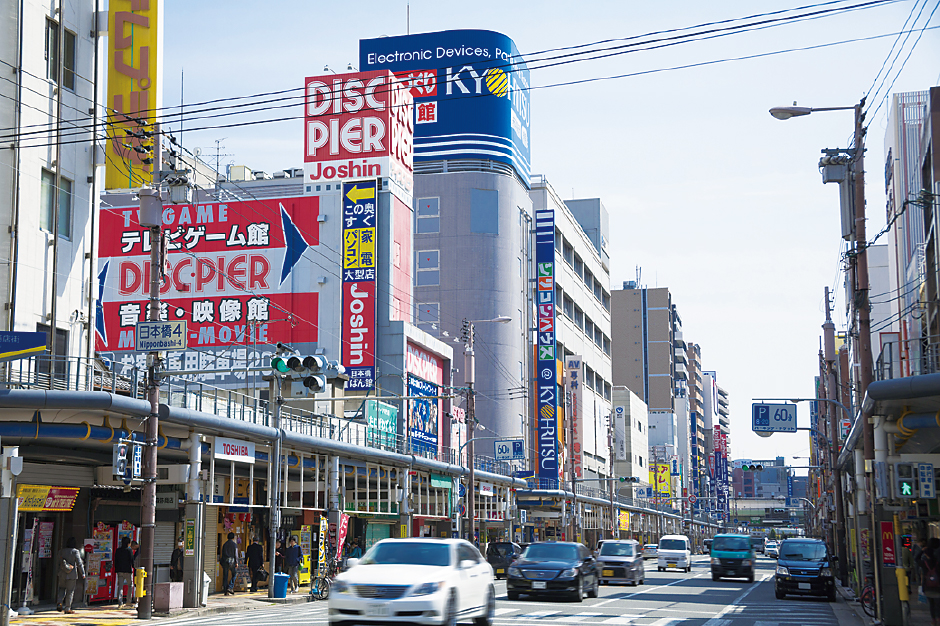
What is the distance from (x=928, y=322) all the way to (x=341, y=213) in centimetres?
2882

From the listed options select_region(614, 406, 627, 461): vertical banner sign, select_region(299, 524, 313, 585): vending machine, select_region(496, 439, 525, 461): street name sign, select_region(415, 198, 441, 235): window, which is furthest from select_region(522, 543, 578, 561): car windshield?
select_region(614, 406, 627, 461): vertical banner sign

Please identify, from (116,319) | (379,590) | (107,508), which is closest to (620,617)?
(379,590)

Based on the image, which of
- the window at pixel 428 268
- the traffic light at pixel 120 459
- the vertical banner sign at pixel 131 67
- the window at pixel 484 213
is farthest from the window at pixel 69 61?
the window at pixel 428 268

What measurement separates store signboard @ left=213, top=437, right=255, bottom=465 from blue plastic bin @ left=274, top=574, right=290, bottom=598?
3624 mm

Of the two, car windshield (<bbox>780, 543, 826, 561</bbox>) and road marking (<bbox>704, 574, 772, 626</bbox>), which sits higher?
car windshield (<bbox>780, 543, 826, 561</bbox>)

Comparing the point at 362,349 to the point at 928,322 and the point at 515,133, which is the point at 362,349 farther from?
the point at 515,133

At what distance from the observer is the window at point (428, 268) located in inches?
3403

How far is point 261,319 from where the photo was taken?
179 feet

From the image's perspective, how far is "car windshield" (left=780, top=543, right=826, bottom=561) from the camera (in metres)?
35.2

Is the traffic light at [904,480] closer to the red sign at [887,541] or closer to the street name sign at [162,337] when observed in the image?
the red sign at [887,541]

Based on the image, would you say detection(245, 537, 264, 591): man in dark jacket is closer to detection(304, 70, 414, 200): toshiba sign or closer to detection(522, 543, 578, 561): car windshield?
detection(522, 543, 578, 561): car windshield

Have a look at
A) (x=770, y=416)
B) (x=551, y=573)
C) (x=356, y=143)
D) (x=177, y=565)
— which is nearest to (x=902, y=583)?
(x=551, y=573)

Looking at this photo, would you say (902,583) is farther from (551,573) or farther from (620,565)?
(620,565)

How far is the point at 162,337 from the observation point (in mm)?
24594
